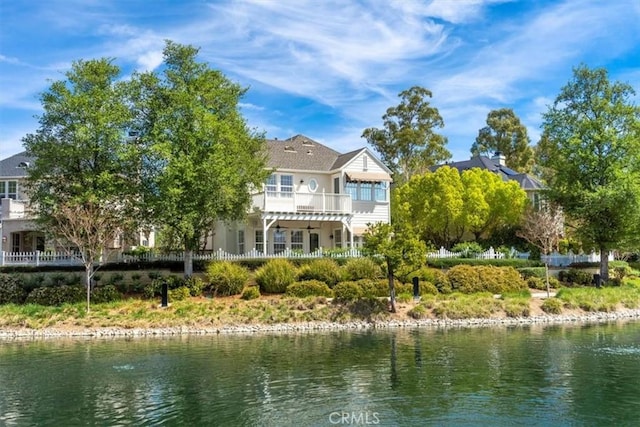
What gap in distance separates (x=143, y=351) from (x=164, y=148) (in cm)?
1060

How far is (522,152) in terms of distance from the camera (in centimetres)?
6712

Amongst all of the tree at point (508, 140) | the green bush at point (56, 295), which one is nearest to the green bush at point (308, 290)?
the green bush at point (56, 295)

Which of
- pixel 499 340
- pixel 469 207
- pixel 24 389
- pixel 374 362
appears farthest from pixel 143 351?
pixel 469 207

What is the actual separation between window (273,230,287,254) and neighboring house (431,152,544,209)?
18.7 metres

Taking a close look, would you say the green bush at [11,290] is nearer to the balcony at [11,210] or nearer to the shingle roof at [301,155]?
the balcony at [11,210]

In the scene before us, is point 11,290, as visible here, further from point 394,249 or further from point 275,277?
point 394,249

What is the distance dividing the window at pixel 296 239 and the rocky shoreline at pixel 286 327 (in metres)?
12.4

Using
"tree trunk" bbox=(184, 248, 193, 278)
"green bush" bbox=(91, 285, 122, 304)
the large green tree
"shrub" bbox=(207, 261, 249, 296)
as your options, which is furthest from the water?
the large green tree

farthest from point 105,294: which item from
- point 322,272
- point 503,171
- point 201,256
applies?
point 503,171

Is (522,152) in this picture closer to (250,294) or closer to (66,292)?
(250,294)

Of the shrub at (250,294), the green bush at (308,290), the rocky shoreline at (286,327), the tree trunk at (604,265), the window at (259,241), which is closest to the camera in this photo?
the rocky shoreline at (286,327)

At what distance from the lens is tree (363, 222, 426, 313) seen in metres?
26.8

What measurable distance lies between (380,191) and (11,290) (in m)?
22.7

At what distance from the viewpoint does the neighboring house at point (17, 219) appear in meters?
33.2
